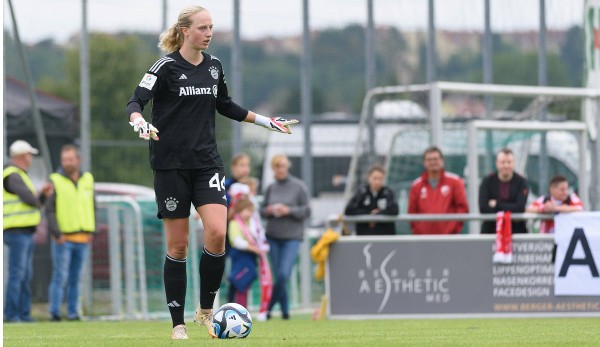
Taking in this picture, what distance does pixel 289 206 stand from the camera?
48.9 feet

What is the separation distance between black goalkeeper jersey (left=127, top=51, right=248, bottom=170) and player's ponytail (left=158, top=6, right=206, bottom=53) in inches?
4.3

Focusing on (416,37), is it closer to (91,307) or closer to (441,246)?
(441,246)

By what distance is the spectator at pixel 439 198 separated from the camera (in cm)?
1420

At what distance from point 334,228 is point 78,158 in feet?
9.54

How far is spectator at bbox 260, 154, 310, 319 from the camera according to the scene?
1476 cm

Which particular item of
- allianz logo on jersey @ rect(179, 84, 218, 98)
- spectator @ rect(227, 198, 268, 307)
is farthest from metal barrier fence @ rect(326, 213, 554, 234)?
allianz logo on jersey @ rect(179, 84, 218, 98)

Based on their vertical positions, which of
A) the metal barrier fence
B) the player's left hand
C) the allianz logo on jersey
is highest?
the allianz logo on jersey

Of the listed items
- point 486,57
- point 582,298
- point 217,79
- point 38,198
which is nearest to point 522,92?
point 486,57

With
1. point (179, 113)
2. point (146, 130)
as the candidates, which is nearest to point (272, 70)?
point (179, 113)

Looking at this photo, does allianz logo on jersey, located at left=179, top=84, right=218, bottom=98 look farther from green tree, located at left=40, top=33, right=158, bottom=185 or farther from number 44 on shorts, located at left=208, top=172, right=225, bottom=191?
green tree, located at left=40, top=33, right=158, bottom=185

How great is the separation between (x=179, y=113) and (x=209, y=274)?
104 centimetres

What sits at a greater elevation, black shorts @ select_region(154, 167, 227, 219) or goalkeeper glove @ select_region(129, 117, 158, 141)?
goalkeeper glove @ select_region(129, 117, 158, 141)

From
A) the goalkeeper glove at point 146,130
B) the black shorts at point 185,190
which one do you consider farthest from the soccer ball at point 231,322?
the goalkeeper glove at point 146,130

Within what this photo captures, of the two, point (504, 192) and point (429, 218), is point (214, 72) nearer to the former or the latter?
point (429, 218)
